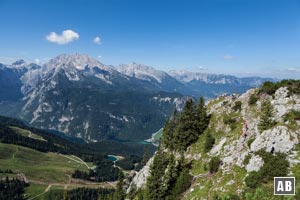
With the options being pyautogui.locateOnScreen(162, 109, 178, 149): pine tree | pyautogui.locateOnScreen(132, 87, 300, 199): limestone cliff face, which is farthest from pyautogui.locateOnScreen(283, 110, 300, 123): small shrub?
pyautogui.locateOnScreen(162, 109, 178, 149): pine tree

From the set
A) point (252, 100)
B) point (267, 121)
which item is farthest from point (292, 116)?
point (252, 100)

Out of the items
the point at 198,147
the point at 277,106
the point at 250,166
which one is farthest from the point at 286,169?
the point at 198,147

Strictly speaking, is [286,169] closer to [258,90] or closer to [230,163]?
[230,163]

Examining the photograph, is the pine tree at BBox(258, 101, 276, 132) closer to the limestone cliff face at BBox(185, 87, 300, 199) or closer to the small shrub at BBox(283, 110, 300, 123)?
the limestone cliff face at BBox(185, 87, 300, 199)

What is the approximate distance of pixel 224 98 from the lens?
379ft

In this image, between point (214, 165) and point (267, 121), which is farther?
point (214, 165)

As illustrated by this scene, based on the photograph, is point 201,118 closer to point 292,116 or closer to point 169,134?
point 169,134

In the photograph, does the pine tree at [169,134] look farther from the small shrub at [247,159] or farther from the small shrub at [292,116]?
the small shrub at [292,116]

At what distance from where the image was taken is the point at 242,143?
79750 mm

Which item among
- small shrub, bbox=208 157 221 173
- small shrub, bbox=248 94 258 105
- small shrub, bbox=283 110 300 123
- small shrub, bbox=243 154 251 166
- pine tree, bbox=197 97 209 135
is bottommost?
small shrub, bbox=208 157 221 173

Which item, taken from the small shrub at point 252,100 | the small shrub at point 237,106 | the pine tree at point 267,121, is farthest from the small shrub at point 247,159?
the small shrub at point 237,106

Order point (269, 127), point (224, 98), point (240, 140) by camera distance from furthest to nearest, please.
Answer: point (224, 98), point (240, 140), point (269, 127)

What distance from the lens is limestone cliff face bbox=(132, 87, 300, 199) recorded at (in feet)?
222

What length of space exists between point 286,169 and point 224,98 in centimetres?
5570
